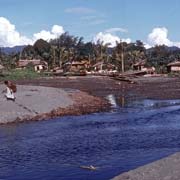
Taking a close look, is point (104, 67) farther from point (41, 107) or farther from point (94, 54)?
point (41, 107)

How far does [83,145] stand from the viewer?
21688mm

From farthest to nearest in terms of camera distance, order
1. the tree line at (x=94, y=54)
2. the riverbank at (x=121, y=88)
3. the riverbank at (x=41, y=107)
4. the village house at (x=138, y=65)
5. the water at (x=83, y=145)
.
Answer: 1. the village house at (x=138, y=65)
2. the tree line at (x=94, y=54)
3. the riverbank at (x=121, y=88)
4. the riverbank at (x=41, y=107)
5. the water at (x=83, y=145)

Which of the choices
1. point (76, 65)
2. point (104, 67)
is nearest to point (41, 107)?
point (104, 67)

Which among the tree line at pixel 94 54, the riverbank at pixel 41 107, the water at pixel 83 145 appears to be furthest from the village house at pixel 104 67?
the water at pixel 83 145

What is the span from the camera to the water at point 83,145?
16484 mm

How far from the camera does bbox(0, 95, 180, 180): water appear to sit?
16484 mm

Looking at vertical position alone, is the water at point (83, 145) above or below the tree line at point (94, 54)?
below

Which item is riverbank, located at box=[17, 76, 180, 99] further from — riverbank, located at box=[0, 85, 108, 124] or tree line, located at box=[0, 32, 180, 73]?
tree line, located at box=[0, 32, 180, 73]

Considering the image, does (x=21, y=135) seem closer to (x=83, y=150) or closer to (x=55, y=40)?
(x=83, y=150)

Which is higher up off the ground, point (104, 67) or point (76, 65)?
point (76, 65)

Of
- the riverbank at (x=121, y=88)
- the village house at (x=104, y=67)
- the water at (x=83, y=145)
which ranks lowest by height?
the water at (x=83, y=145)

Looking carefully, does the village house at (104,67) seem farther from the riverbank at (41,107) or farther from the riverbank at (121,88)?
the riverbank at (41,107)

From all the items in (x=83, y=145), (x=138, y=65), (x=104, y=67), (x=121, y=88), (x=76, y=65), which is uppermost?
(x=76, y=65)

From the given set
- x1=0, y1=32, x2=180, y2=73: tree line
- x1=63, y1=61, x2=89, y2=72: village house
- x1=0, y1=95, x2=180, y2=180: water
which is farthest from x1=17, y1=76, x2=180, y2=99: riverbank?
x1=63, y1=61, x2=89, y2=72: village house
